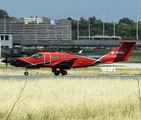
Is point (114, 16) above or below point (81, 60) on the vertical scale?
above

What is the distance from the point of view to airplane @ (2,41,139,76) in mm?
28344

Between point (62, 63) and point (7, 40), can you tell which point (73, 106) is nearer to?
point (62, 63)

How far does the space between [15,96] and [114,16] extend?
428 ft

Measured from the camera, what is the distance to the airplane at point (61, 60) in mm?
28344

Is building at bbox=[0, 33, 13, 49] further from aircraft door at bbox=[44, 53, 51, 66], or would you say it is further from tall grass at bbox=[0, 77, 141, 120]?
tall grass at bbox=[0, 77, 141, 120]

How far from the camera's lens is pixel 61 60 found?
2953cm

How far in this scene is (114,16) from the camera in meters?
140

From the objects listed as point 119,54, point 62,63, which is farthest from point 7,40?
point 62,63

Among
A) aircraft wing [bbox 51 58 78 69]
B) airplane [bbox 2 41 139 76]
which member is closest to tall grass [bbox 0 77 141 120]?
airplane [bbox 2 41 139 76]

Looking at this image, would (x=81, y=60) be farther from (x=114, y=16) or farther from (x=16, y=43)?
(x=16, y=43)

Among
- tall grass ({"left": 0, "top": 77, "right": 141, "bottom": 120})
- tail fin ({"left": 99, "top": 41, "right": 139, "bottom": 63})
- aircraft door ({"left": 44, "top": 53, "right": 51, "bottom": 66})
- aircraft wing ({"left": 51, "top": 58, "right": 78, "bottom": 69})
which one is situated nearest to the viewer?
tall grass ({"left": 0, "top": 77, "right": 141, "bottom": 120})

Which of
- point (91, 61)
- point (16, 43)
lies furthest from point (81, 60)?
point (16, 43)

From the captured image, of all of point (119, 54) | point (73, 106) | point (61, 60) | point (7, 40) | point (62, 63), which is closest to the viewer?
point (73, 106)

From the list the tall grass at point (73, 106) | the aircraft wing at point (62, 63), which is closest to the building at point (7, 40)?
the aircraft wing at point (62, 63)
